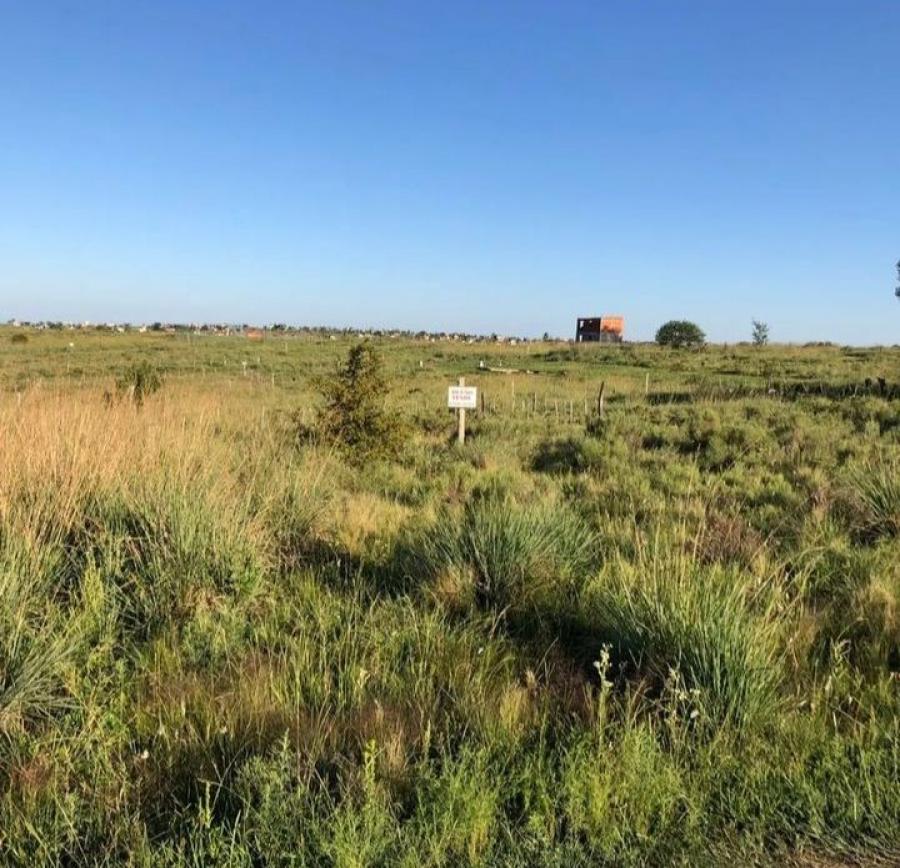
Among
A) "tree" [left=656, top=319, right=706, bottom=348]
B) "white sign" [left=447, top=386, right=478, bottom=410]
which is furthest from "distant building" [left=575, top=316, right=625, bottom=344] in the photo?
"white sign" [left=447, top=386, right=478, bottom=410]

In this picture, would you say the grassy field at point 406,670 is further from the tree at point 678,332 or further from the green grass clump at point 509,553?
the tree at point 678,332

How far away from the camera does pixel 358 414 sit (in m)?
13.2

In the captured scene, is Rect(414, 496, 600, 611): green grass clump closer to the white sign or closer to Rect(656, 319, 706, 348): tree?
the white sign

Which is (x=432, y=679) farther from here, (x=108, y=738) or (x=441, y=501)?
(x=441, y=501)

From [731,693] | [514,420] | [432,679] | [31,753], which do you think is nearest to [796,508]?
[731,693]

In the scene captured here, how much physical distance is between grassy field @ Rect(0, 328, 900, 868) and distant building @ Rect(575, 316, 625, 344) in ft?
393

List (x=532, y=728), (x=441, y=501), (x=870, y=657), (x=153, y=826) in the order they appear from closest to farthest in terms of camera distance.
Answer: (x=153, y=826) < (x=532, y=728) < (x=870, y=657) < (x=441, y=501)

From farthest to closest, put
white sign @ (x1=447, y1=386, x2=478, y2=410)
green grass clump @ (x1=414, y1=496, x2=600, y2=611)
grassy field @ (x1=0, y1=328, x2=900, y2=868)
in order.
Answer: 1. white sign @ (x1=447, y1=386, x2=478, y2=410)
2. green grass clump @ (x1=414, y1=496, x2=600, y2=611)
3. grassy field @ (x1=0, y1=328, x2=900, y2=868)

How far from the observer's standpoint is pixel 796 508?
823 centimetres

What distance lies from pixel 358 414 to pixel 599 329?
120m

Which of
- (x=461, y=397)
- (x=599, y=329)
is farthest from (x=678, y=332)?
(x=461, y=397)

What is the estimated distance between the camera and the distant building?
12550cm

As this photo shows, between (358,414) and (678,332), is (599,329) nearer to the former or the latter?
(678,332)

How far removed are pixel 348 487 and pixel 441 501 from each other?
1840 millimetres
